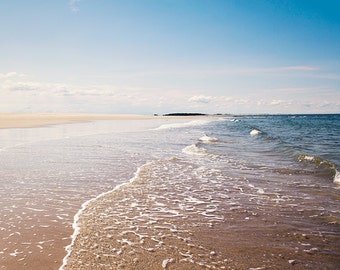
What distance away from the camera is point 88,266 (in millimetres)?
4672

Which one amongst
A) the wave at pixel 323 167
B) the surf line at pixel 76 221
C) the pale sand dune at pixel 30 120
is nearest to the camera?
the surf line at pixel 76 221

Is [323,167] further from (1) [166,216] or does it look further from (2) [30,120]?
(2) [30,120]

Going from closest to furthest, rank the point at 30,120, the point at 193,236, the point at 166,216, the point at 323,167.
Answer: the point at 193,236
the point at 166,216
the point at 323,167
the point at 30,120

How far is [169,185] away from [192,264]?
5581mm

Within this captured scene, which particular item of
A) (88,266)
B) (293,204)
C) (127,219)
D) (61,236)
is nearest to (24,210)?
(61,236)

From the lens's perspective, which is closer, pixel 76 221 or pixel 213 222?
pixel 76 221

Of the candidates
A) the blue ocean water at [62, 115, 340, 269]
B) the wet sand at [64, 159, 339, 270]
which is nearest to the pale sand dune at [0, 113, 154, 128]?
the blue ocean water at [62, 115, 340, 269]

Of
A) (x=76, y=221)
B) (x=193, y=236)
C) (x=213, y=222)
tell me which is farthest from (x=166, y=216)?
(x=76, y=221)

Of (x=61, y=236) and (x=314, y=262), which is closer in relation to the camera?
(x=314, y=262)

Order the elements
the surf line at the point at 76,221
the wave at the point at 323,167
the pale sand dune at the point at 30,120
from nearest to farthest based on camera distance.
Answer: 1. the surf line at the point at 76,221
2. the wave at the point at 323,167
3. the pale sand dune at the point at 30,120

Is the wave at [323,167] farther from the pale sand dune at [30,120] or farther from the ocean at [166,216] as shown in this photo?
the pale sand dune at [30,120]

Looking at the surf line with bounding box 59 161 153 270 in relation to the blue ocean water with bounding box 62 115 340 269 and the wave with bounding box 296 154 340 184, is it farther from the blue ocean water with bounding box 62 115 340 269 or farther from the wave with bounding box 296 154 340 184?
the wave with bounding box 296 154 340 184

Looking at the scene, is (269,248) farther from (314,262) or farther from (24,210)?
(24,210)

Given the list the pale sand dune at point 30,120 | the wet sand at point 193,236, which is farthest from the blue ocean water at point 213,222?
the pale sand dune at point 30,120
